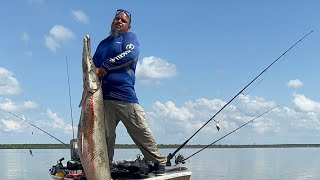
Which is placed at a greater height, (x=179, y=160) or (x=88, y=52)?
(x=88, y=52)

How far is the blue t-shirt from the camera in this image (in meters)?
6.10

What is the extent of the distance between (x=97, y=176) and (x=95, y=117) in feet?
2.19

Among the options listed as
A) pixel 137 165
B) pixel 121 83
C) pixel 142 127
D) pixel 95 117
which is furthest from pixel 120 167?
pixel 95 117

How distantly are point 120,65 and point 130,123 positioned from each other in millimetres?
824

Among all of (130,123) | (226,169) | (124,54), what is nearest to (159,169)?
(130,123)

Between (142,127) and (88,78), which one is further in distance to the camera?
(142,127)

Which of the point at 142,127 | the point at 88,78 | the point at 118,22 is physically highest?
the point at 118,22

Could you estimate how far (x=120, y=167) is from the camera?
7320 mm

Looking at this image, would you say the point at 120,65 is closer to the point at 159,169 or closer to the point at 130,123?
the point at 130,123

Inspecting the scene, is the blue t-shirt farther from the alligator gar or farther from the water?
the water

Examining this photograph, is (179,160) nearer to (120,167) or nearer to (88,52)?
(120,167)

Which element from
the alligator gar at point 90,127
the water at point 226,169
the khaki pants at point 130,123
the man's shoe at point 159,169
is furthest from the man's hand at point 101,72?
the water at point 226,169

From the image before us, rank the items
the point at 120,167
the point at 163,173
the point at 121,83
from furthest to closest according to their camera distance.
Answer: the point at 120,167 → the point at 163,173 → the point at 121,83

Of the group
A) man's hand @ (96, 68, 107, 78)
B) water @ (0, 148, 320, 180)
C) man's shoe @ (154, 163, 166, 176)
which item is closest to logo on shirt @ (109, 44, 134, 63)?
man's hand @ (96, 68, 107, 78)
